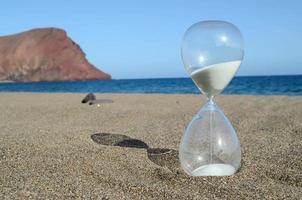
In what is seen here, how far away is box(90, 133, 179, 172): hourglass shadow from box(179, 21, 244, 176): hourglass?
281 millimetres

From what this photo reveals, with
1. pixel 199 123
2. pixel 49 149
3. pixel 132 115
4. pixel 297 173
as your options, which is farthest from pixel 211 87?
pixel 132 115

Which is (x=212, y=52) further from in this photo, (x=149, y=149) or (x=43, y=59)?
(x=43, y=59)

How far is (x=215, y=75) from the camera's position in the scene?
9.91ft

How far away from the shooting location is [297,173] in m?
3.37

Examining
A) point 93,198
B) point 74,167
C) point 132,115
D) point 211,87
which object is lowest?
point 132,115

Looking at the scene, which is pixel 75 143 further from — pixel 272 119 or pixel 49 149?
pixel 272 119

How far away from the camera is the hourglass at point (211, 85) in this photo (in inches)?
118

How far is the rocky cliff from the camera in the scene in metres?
104

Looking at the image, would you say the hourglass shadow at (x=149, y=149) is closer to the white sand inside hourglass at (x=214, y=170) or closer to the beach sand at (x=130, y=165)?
the beach sand at (x=130, y=165)

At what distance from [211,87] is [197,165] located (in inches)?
26.4

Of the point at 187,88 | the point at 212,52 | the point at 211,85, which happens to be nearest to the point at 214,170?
the point at 211,85

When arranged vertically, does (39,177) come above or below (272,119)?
above

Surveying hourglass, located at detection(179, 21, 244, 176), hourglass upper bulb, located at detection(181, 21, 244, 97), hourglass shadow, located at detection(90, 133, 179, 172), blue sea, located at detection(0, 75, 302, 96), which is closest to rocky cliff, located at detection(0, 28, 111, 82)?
blue sea, located at detection(0, 75, 302, 96)

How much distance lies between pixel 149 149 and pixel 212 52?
1.73 m
